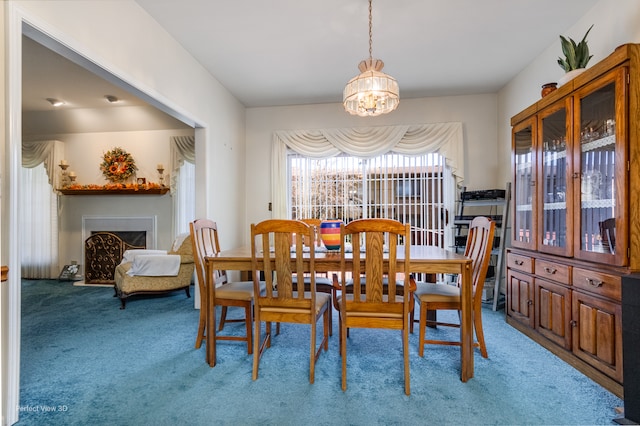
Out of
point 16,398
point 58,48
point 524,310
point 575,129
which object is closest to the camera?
point 16,398

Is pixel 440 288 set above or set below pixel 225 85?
below

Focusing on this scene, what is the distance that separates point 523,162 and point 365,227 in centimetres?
202

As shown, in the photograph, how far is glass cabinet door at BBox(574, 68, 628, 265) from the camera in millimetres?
1858

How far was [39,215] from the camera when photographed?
17.8 feet

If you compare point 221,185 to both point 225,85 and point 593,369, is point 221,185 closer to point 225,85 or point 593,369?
point 225,85

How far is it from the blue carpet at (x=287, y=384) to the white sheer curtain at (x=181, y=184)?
2.44 metres

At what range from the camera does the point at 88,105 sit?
473 centimetres

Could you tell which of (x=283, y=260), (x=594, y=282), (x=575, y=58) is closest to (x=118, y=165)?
(x=283, y=260)

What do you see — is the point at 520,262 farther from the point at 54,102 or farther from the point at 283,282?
the point at 54,102

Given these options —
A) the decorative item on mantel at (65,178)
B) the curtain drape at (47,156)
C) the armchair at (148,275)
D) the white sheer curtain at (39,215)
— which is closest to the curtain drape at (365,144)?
the armchair at (148,275)

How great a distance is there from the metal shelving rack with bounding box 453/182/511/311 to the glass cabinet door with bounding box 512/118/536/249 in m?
0.59

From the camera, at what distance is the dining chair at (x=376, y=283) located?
6.10 ft

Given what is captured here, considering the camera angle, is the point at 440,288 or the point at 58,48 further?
→ the point at 440,288

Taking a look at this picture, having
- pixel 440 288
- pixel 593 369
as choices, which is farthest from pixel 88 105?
pixel 593 369
